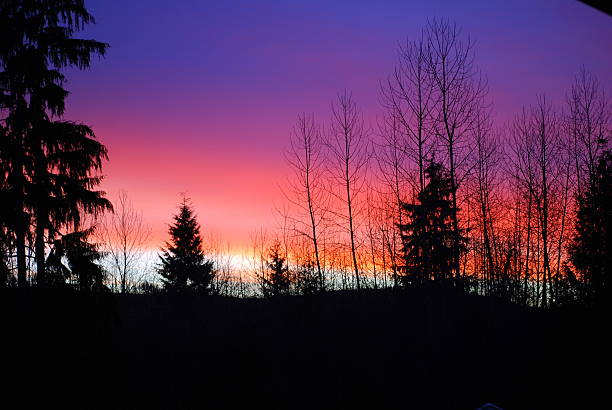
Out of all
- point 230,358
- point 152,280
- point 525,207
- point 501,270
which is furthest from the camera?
point 152,280

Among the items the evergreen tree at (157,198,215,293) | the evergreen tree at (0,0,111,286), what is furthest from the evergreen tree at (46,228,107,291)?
the evergreen tree at (157,198,215,293)

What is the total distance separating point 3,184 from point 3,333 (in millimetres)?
3995

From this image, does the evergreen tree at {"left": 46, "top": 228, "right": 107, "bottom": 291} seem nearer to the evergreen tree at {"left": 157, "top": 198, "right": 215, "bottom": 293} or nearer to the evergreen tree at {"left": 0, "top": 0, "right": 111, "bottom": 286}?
the evergreen tree at {"left": 0, "top": 0, "right": 111, "bottom": 286}

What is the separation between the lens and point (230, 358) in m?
12.2

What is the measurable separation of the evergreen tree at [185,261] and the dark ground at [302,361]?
809 inches

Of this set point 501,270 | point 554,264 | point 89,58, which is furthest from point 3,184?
point 554,264

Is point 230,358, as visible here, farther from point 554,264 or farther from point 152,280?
point 152,280

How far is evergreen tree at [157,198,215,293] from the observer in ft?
116

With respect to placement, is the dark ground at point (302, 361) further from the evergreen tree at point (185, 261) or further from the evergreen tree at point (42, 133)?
the evergreen tree at point (185, 261)

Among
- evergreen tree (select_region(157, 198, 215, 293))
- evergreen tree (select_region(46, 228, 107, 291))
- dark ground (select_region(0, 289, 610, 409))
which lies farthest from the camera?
evergreen tree (select_region(157, 198, 215, 293))

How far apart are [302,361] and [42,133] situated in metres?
10.3

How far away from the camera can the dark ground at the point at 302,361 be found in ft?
31.6

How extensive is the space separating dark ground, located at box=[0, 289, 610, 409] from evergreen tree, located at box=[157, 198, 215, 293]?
2054 centimetres

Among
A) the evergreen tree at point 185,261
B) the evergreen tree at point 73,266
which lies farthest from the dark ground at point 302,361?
the evergreen tree at point 185,261
